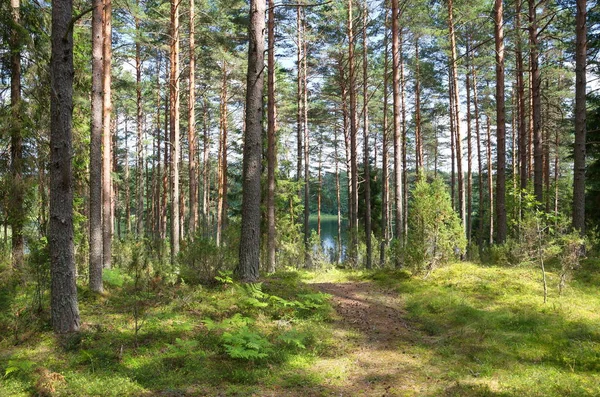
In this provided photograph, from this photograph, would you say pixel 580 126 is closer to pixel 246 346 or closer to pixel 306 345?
pixel 306 345

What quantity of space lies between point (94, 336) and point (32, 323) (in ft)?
3.42

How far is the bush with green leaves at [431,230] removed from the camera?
10344 mm

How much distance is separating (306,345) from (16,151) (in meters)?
8.00

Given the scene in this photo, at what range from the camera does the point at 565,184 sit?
28.5m

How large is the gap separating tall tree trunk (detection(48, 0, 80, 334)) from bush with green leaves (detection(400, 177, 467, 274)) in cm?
863

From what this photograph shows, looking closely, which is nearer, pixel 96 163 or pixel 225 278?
pixel 225 278

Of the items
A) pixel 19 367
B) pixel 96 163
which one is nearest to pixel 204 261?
pixel 96 163

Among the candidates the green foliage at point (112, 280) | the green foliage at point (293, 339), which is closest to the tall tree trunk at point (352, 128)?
the green foliage at point (112, 280)

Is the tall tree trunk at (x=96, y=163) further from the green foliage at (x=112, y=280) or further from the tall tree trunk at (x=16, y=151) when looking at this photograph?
the tall tree trunk at (x=16, y=151)

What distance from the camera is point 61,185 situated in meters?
5.40

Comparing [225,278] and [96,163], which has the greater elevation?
[96,163]

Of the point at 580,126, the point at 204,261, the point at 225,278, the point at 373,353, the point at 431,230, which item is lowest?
the point at 373,353

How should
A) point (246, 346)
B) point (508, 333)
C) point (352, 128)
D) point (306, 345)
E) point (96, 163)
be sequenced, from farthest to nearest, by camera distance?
point (352, 128) → point (96, 163) → point (508, 333) → point (306, 345) → point (246, 346)

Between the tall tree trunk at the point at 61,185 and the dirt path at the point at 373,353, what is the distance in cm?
392
